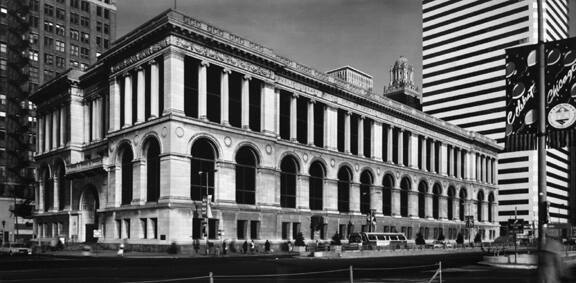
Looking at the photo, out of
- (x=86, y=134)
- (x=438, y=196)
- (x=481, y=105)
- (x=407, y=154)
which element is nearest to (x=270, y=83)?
(x=86, y=134)

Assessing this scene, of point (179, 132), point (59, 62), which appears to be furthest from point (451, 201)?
point (59, 62)

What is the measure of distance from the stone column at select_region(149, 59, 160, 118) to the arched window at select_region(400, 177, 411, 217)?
4918 cm

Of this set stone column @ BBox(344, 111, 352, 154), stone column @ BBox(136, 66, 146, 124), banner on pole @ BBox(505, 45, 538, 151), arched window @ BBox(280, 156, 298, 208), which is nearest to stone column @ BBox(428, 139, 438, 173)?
stone column @ BBox(344, 111, 352, 154)

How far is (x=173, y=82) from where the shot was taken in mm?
59719

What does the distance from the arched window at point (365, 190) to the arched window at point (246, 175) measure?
24858 mm

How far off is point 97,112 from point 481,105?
409ft

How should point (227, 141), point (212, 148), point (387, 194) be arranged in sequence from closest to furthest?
point (212, 148), point (227, 141), point (387, 194)

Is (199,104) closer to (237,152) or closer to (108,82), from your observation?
(237,152)

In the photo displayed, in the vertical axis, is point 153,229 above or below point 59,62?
below

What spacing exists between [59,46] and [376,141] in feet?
242

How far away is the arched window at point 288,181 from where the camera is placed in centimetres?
7306

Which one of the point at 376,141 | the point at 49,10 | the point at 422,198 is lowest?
the point at 422,198

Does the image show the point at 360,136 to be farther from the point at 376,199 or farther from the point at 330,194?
the point at 330,194

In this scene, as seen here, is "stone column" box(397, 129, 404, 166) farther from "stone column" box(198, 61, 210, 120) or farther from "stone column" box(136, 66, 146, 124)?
"stone column" box(136, 66, 146, 124)
